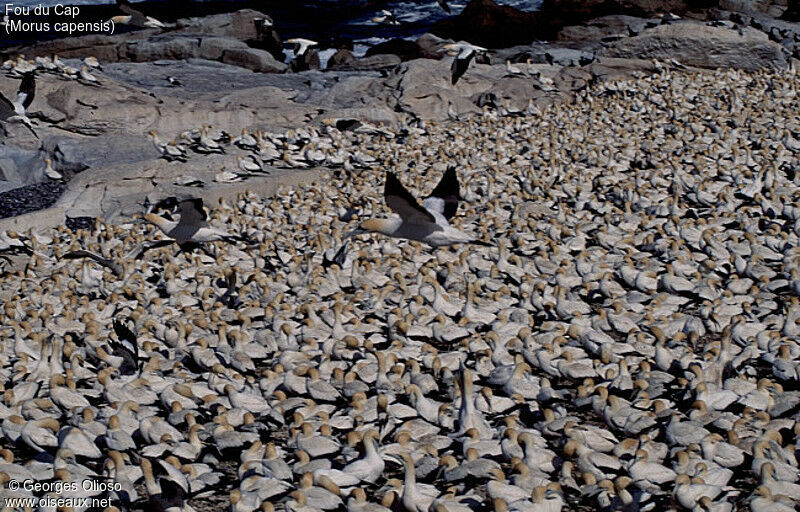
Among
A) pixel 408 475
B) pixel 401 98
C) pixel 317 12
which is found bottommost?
pixel 317 12

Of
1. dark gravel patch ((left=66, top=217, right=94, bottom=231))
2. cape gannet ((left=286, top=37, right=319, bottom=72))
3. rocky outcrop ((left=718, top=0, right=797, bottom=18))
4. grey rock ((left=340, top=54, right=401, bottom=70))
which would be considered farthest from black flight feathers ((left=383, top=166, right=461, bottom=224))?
rocky outcrop ((left=718, top=0, right=797, bottom=18))

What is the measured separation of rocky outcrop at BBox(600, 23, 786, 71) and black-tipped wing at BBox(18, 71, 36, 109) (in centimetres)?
1370

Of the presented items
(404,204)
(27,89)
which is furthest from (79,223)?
(404,204)

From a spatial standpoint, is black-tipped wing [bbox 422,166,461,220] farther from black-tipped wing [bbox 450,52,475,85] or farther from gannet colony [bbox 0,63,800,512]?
black-tipped wing [bbox 450,52,475,85]

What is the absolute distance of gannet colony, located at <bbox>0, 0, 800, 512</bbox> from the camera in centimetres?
546

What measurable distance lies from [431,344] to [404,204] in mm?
1684

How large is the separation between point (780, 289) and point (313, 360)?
4.49 meters

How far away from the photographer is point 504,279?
30.8 ft

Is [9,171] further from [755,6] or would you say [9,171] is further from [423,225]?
[755,6]

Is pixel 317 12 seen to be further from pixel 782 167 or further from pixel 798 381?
pixel 798 381

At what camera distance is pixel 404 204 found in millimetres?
8977

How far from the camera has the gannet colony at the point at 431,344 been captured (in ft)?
17.9

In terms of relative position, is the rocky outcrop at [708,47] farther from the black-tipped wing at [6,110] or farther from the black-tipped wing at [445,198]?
the black-tipped wing at [6,110]

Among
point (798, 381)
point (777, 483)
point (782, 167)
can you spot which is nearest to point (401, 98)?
point (782, 167)
